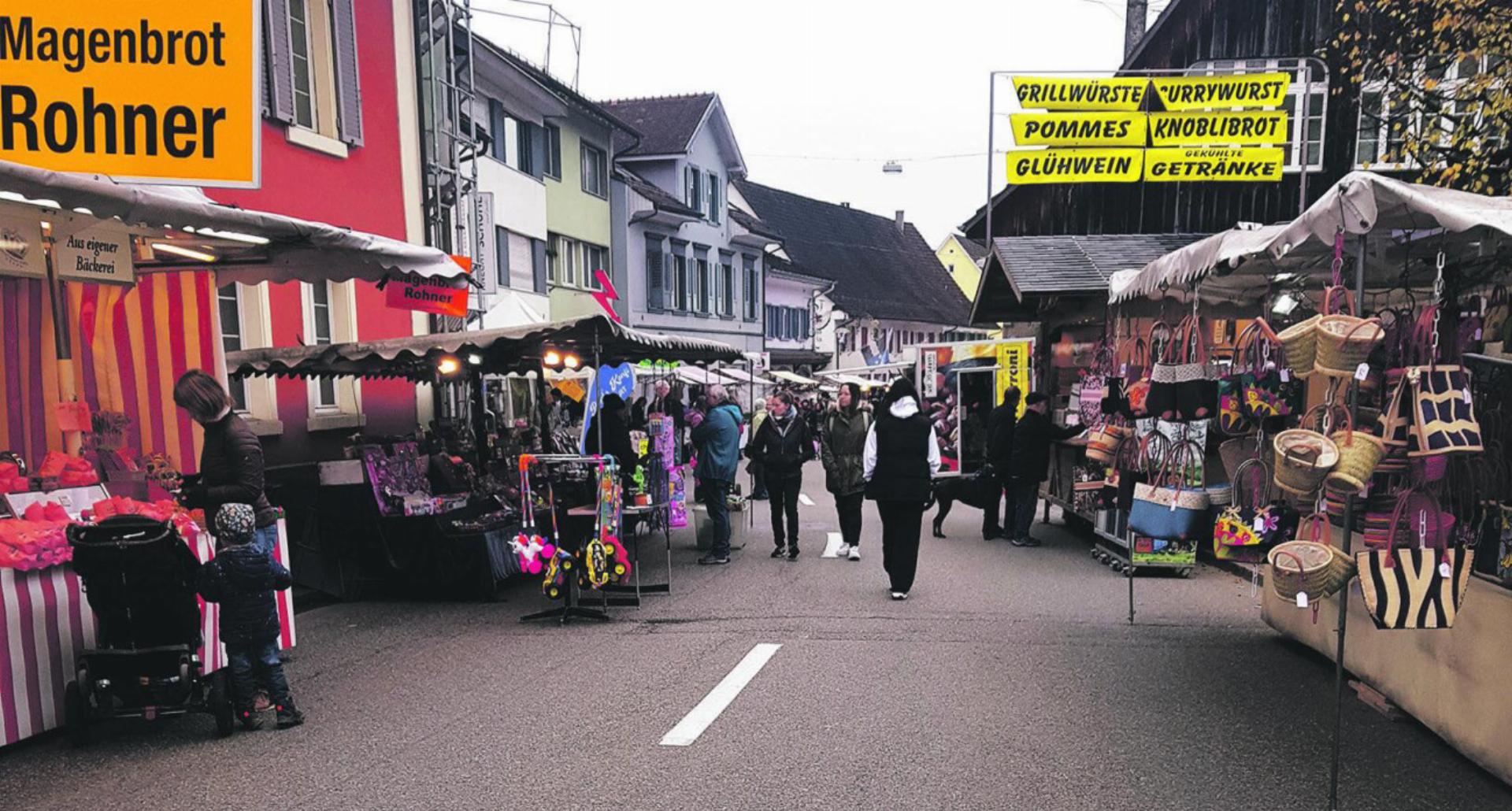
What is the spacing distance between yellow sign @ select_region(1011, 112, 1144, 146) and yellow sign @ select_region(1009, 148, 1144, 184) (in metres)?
0.12

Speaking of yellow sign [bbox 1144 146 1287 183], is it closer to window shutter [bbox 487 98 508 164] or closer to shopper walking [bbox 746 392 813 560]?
shopper walking [bbox 746 392 813 560]

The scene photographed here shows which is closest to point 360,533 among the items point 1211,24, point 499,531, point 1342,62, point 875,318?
point 499,531

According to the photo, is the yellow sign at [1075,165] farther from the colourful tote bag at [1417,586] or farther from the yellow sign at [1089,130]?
the colourful tote bag at [1417,586]

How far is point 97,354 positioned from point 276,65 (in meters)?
4.57

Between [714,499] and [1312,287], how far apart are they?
20.3 feet

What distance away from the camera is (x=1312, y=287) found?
6.32 metres

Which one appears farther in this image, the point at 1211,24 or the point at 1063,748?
the point at 1211,24

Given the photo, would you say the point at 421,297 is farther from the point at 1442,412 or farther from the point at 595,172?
the point at 595,172

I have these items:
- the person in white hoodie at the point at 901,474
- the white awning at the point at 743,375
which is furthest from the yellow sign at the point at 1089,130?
the white awning at the point at 743,375

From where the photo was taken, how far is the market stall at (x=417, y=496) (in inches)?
345

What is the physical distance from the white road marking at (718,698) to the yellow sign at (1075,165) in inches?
365

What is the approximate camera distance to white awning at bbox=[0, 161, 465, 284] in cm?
496

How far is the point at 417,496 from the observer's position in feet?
31.1

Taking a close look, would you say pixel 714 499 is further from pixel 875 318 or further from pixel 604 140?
pixel 875 318
